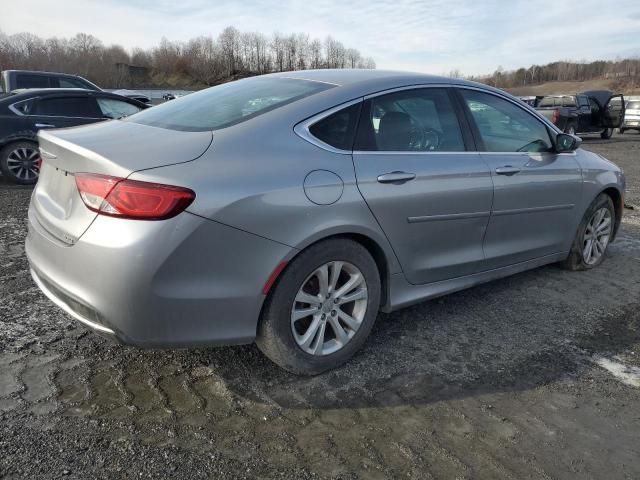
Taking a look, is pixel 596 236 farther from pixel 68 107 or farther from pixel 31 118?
pixel 31 118

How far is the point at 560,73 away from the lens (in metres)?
108

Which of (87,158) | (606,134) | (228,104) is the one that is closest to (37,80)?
(228,104)

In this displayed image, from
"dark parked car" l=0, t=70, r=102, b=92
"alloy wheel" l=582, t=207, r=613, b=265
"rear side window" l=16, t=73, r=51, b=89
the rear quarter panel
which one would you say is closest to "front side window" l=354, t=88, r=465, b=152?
the rear quarter panel

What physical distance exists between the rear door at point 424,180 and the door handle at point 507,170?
0.15m

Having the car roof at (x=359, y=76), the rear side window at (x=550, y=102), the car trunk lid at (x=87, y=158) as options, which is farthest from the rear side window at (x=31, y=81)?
the rear side window at (x=550, y=102)

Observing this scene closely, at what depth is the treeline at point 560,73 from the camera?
318ft

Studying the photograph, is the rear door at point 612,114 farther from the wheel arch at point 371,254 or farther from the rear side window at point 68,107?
the wheel arch at point 371,254

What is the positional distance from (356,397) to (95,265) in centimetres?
140

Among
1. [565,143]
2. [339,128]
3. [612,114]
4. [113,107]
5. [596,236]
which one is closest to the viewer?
[339,128]

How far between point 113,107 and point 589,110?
1815 centimetres

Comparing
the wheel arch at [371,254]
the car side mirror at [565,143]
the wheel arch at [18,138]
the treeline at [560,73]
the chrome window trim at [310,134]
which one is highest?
the treeline at [560,73]

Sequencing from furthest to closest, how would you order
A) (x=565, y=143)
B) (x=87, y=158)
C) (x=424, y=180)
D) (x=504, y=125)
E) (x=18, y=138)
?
(x=18, y=138), (x=565, y=143), (x=504, y=125), (x=424, y=180), (x=87, y=158)

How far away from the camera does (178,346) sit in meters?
2.39

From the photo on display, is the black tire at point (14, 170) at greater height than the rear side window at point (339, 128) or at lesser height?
lesser
